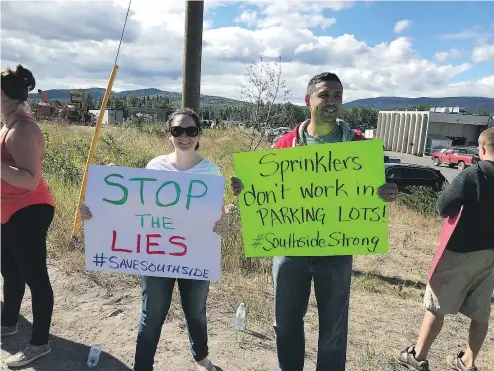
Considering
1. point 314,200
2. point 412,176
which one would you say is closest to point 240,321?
point 314,200

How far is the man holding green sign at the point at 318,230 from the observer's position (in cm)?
239

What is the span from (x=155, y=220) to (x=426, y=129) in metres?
60.7

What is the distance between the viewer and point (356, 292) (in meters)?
4.52

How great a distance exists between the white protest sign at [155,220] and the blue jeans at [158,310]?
2.7 inches

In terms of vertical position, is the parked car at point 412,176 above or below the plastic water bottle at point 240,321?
above

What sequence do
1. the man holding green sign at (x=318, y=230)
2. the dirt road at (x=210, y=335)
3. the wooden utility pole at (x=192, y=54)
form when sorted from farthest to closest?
the wooden utility pole at (x=192, y=54)
the dirt road at (x=210, y=335)
the man holding green sign at (x=318, y=230)

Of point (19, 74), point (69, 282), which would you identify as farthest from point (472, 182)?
point (69, 282)

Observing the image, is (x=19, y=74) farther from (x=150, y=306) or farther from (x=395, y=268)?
(x=395, y=268)

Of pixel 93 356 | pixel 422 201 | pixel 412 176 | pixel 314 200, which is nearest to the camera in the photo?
pixel 314 200

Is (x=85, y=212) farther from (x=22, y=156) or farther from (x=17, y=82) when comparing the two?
(x=17, y=82)

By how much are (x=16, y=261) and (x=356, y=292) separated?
3344 millimetres

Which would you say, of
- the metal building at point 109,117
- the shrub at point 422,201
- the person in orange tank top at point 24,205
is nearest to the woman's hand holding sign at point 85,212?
the person in orange tank top at point 24,205

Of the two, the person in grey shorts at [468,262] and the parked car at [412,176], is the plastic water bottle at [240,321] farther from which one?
the parked car at [412,176]

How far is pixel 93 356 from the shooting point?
2.90 metres
